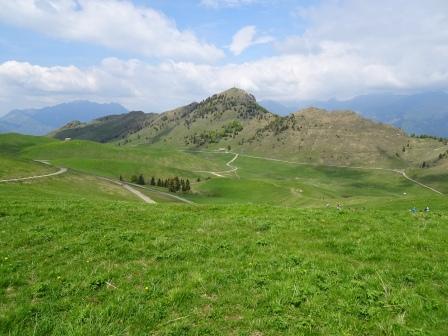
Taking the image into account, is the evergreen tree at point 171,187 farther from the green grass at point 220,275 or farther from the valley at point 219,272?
the green grass at point 220,275

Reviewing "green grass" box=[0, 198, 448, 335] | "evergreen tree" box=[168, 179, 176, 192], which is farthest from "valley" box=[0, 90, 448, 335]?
"evergreen tree" box=[168, 179, 176, 192]

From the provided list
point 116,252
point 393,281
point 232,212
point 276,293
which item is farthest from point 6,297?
point 232,212

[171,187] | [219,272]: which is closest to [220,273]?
[219,272]

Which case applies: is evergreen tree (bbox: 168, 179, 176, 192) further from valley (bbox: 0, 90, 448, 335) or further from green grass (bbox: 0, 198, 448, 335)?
green grass (bbox: 0, 198, 448, 335)

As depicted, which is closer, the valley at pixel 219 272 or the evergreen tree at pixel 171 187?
the valley at pixel 219 272

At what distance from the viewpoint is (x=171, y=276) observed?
51.2ft

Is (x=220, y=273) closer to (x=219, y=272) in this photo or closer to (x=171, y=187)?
(x=219, y=272)

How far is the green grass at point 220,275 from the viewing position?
Result: 12.1 m

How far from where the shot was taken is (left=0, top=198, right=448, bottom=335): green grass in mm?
12070

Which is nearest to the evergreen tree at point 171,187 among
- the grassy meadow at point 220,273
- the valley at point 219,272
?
the valley at point 219,272

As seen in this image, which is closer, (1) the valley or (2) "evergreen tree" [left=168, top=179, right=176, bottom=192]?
(1) the valley

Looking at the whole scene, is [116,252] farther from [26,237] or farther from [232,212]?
[232,212]

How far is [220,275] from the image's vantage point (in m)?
15.4

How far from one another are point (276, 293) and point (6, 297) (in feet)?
31.4
